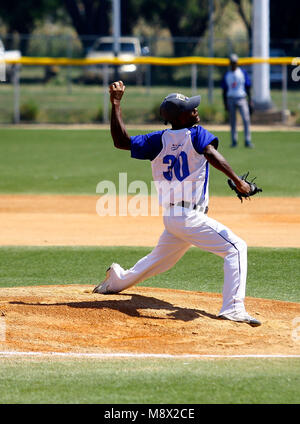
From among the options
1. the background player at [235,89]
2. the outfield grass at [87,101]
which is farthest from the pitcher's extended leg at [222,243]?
the outfield grass at [87,101]

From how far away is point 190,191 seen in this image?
22.1ft

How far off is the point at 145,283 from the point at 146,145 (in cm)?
257

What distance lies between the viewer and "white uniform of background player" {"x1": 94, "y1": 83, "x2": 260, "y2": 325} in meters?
6.63

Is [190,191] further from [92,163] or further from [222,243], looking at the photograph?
[92,163]

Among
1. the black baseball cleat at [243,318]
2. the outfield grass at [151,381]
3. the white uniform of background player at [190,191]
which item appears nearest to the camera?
the outfield grass at [151,381]

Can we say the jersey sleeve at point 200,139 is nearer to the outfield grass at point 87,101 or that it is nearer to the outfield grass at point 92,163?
the outfield grass at point 92,163

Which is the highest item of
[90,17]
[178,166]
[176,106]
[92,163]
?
[90,17]

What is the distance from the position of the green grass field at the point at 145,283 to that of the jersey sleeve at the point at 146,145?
174cm

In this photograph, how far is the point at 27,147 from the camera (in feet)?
75.3

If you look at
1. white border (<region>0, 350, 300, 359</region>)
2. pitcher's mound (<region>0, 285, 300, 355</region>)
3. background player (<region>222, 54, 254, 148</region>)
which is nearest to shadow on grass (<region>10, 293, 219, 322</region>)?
pitcher's mound (<region>0, 285, 300, 355</region>)

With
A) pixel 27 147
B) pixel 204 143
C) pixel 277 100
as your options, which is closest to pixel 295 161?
pixel 27 147

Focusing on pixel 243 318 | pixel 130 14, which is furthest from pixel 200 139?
pixel 130 14

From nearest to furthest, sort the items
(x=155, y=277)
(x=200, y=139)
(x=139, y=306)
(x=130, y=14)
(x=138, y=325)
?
(x=200, y=139) → (x=138, y=325) → (x=139, y=306) → (x=155, y=277) → (x=130, y=14)

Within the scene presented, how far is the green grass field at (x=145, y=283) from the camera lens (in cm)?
528
